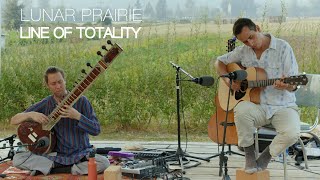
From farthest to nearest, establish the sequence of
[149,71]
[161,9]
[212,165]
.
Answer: [161,9]
[149,71]
[212,165]

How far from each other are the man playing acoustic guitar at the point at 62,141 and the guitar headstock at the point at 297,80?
4.86ft

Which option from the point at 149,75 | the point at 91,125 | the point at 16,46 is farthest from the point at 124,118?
the point at 91,125

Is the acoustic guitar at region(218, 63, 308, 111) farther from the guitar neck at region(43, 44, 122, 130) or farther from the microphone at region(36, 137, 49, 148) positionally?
the microphone at region(36, 137, 49, 148)

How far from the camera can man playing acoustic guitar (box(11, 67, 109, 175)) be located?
16.5ft

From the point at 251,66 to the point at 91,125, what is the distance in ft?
4.32

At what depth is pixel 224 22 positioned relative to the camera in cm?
793

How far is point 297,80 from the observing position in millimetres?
4574

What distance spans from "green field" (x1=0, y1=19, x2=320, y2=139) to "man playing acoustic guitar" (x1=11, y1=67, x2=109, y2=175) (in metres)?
2.55

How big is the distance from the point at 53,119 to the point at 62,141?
23 cm

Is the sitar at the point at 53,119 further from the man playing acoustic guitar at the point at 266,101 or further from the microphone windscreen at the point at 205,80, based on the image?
the man playing acoustic guitar at the point at 266,101

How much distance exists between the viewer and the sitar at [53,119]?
489 centimetres

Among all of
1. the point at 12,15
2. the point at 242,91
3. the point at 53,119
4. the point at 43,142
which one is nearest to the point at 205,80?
the point at 242,91

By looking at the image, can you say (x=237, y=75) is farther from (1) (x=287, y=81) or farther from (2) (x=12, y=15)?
(2) (x=12, y=15)

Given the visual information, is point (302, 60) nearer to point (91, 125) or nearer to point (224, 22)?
point (224, 22)
